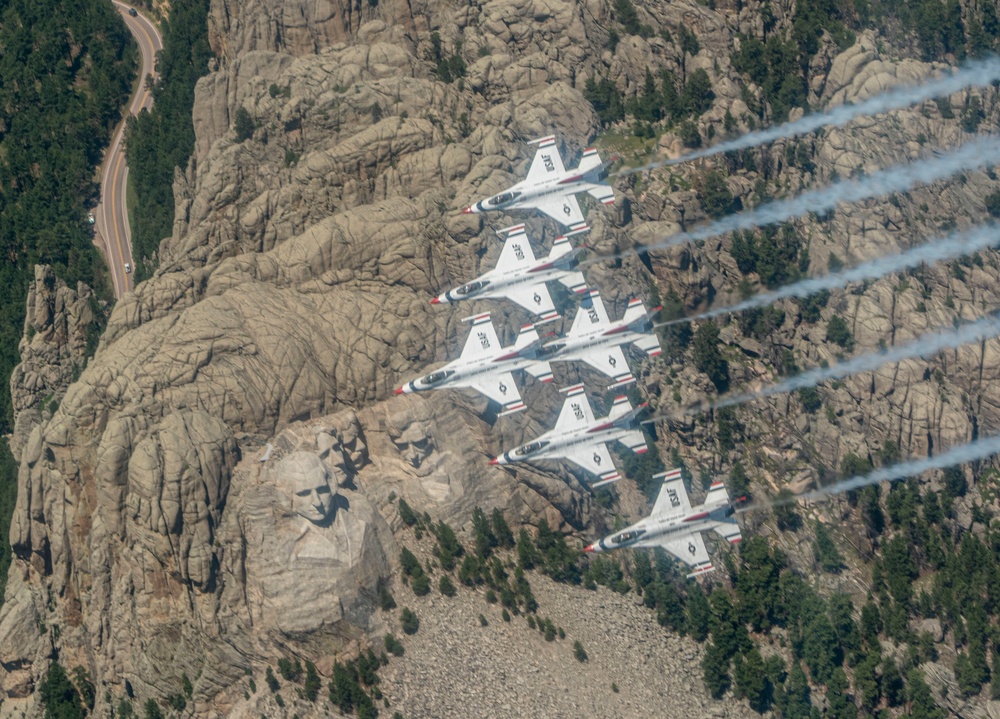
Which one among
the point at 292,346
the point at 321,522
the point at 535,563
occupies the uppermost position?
the point at 292,346

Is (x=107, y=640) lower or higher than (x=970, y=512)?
higher

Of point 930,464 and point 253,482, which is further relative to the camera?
point 930,464

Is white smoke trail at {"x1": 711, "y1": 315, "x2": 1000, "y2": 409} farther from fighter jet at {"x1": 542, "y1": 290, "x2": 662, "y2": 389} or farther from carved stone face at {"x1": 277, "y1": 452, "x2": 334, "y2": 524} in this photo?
carved stone face at {"x1": 277, "y1": 452, "x2": 334, "y2": 524}

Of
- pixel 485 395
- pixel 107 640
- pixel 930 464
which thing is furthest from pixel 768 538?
pixel 107 640

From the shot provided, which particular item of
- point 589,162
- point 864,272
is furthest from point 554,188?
point 864,272

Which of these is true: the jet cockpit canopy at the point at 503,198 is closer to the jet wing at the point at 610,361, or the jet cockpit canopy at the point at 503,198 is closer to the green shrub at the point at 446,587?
the jet wing at the point at 610,361

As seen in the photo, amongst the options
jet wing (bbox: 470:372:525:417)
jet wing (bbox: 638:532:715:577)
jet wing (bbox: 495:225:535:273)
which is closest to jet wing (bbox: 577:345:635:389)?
jet wing (bbox: 470:372:525:417)

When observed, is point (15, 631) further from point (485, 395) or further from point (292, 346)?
point (485, 395)

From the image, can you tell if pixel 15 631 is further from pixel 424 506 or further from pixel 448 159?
pixel 448 159
